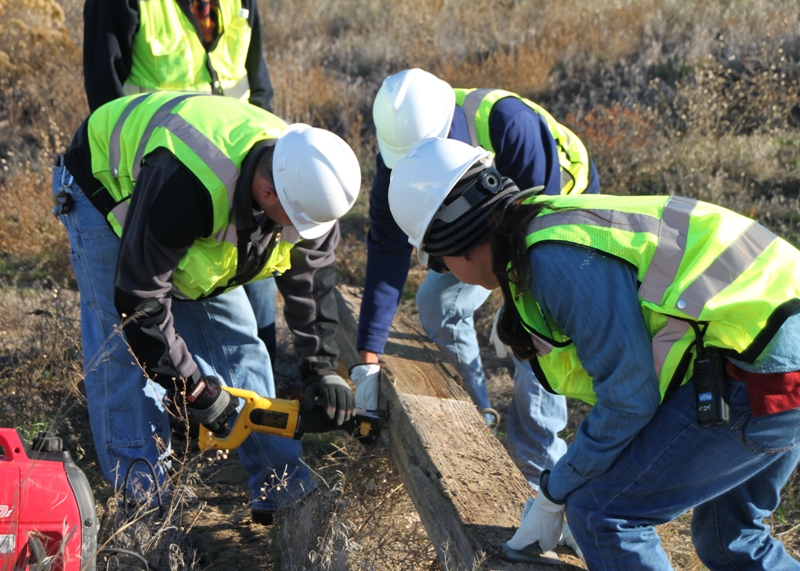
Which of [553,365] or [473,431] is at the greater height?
[553,365]

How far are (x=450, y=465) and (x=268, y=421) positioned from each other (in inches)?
32.3

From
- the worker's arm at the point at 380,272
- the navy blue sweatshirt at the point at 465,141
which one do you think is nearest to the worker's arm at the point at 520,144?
the navy blue sweatshirt at the point at 465,141

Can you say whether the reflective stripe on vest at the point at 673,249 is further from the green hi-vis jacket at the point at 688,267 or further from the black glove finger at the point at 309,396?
the black glove finger at the point at 309,396

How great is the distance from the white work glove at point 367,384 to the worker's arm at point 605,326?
1536 millimetres

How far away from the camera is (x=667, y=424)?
207 centimetres

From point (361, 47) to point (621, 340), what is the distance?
26.2 ft

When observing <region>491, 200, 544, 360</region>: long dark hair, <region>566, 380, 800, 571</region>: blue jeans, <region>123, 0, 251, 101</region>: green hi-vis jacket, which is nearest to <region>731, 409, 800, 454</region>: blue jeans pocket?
<region>566, 380, 800, 571</region>: blue jeans

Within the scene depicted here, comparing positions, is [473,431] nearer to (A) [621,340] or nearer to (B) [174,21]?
(A) [621,340]

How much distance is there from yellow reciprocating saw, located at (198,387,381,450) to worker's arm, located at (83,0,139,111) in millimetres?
1894

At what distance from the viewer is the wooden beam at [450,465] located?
2.47 m

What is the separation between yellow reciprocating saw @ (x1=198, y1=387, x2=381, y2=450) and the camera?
3184 millimetres

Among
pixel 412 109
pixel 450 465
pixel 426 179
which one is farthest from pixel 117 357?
pixel 426 179

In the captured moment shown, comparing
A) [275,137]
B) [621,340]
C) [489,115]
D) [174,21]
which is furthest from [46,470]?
[174,21]

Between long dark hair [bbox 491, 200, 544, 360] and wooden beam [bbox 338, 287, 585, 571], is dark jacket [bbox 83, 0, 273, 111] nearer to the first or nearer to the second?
wooden beam [bbox 338, 287, 585, 571]
